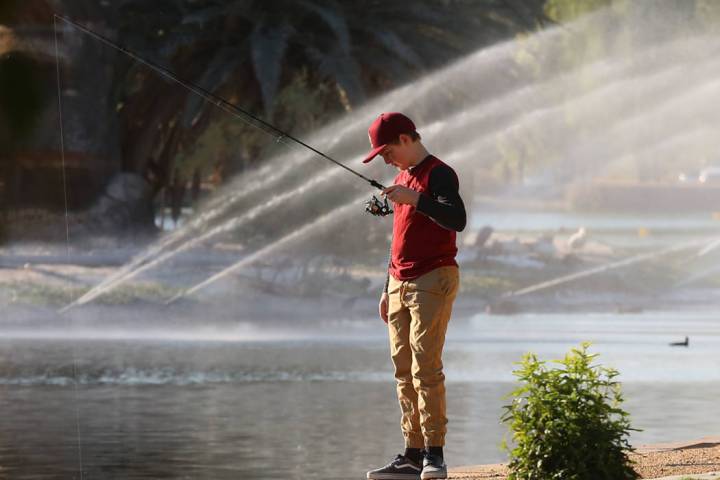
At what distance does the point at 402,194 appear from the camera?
8.23 metres

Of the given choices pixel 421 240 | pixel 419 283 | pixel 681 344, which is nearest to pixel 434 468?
pixel 419 283

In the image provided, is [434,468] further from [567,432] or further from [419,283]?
[419,283]

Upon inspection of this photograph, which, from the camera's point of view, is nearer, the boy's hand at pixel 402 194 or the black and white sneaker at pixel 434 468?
the boy's hand at pixel 402 194

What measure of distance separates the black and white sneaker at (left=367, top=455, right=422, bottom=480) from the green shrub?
75 centimetres

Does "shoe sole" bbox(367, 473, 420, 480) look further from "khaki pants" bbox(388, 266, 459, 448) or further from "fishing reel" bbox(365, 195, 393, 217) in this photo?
"fishing reel" bbox(365, 195, 393, 217)

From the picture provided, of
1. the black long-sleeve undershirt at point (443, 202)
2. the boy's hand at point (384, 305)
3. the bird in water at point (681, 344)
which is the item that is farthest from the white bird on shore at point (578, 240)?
the black long-sleeve undershirt at point (443, 202)

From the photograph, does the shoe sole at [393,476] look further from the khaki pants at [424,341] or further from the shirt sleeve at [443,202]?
the shirt sleeve at [443,202]

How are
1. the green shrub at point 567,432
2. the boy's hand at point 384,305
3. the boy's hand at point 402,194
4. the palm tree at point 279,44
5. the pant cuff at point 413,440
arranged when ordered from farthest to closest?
the palm tree at point 279,44 < the boy's hand at point 384,305 < the pant cuff at point 413,440 < the boy's hand at point 402,194 < the green shrub at point 567,432

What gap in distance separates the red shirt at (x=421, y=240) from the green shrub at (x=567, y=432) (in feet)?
2.45

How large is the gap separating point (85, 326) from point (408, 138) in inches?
604

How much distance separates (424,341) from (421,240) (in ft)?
1.71

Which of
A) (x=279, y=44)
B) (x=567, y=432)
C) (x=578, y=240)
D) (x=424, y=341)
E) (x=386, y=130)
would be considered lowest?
(x=567, y=432)

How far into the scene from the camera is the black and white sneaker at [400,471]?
8695 millimetres

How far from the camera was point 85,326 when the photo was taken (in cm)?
2330
